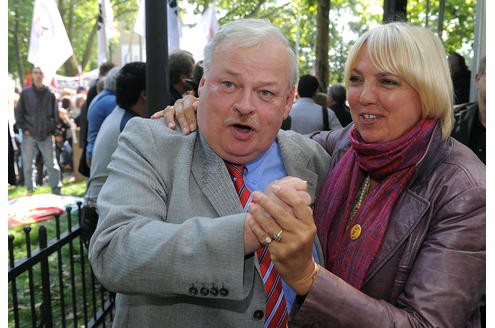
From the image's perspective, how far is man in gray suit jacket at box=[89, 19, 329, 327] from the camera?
1.54 metres

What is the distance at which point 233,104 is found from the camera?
6.28 ft

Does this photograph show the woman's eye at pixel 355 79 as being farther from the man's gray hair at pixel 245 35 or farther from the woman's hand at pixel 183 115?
the woman's hand at pixel 183 115

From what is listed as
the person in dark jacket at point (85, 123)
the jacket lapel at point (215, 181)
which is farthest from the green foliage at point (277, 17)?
the jacket lapel at point (215, 181)

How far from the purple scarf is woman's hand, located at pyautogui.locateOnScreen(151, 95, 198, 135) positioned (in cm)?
65

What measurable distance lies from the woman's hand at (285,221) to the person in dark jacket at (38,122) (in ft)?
32.8

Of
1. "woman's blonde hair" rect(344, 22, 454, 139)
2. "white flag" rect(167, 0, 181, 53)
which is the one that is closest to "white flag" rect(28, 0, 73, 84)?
"white flag" rect(167, 0, 181, 53)

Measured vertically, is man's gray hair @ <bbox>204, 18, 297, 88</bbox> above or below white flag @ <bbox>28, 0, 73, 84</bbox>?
below

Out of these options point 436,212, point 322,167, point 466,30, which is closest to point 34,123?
point 322,167

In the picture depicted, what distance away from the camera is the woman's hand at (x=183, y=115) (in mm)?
2049

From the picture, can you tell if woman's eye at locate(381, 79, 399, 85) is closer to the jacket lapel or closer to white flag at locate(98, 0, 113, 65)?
the jacket lapel

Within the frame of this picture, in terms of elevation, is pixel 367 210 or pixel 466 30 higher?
pixel 466 30

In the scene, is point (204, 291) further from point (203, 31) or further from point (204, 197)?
point (203, 31)

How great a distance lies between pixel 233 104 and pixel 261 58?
7.8 inches
